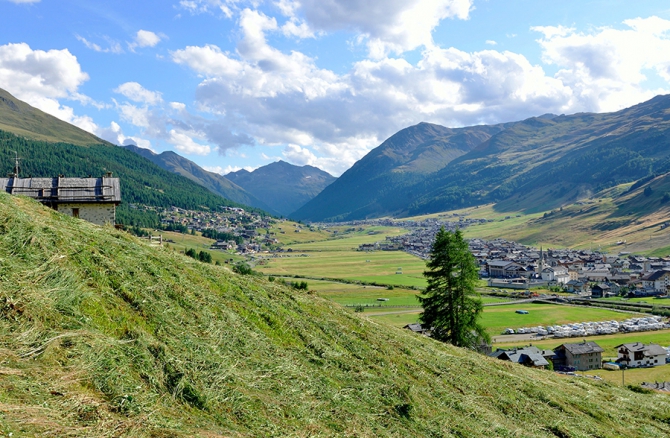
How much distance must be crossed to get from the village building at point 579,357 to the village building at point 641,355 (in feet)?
10.7

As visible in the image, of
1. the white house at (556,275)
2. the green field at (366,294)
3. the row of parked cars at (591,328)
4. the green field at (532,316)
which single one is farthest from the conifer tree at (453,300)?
the white house at (556,275)

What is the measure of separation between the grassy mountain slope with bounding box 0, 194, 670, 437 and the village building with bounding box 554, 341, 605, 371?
43.2 metres

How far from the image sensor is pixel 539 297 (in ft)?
386

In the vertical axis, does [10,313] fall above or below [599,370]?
above

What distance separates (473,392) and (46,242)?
54.7 ft

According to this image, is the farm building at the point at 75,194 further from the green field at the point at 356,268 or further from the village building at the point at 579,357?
the green field at the point at 356,268

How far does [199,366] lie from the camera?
12.4 m

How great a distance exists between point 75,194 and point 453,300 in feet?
97.5

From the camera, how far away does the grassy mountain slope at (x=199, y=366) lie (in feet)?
31.9

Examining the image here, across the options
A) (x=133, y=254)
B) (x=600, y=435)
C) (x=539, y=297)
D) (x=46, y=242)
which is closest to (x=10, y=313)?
(x=46, y=242)

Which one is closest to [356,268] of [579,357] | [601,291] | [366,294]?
[366,294]

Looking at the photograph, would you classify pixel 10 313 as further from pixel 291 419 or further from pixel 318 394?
pixel 318 394

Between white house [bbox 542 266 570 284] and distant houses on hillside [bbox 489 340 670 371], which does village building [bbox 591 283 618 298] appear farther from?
distant houses on hillside [bbox 489 340 670 371]

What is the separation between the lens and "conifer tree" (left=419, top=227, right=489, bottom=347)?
35594 millimetres
